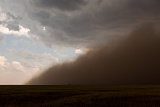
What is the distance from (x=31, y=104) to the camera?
161ft

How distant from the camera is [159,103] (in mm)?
45594

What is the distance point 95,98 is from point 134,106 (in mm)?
8420

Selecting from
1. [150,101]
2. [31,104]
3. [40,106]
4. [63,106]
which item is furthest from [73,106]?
[150,101]

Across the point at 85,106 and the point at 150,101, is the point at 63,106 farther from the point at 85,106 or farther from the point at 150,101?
the point at 150,101

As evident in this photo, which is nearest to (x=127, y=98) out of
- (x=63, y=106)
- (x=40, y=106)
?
(x=63, y=106)

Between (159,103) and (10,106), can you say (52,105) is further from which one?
(159,103)

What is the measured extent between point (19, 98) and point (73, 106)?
50.5ft

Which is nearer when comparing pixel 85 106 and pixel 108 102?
pixel 85 106

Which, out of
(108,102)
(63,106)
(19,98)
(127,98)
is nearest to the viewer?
(63,106)

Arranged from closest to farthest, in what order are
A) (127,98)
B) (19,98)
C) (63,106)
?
(63,106)
(127,98)
(19,98)

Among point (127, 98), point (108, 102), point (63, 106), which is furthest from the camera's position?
point (127, 98)

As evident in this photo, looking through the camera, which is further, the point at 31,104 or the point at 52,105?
the point at 31,104

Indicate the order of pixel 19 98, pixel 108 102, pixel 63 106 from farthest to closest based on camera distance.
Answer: pixel 19 98 < pixel 108 102 < pixel 63 106

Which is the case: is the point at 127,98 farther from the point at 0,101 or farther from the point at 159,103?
the point at 0,101
